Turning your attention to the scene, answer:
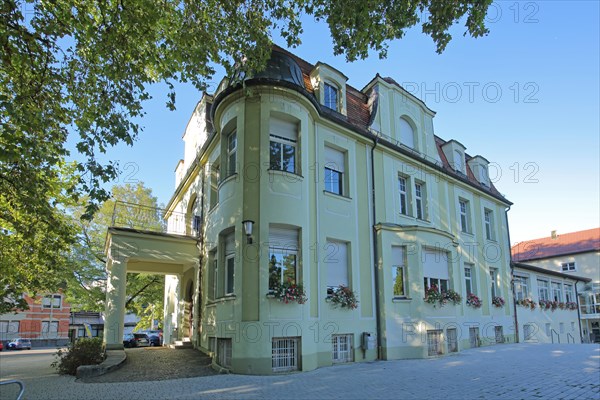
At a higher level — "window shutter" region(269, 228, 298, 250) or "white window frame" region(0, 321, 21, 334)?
"window shutter" region(269, 228, 298, 250)

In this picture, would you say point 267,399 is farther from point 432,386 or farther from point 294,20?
point 294,20

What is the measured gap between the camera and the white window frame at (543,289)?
83.5 feet

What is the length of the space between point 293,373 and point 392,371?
2.48m

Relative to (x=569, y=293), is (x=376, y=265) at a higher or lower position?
higher

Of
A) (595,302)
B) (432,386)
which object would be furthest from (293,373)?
(595,302)

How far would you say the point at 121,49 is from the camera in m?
8.41

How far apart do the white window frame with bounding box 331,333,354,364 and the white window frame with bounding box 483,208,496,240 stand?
12044mm

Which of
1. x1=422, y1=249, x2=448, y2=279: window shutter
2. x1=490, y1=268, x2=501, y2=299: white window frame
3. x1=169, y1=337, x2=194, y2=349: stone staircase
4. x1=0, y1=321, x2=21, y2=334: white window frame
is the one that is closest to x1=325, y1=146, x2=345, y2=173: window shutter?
x1=422, y1=249, x2=448, y2=279: window shutter

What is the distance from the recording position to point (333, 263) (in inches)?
500

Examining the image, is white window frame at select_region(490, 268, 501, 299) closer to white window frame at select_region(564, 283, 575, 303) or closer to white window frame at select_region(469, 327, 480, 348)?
white window frame at select_region(469, 327, 480, 348)

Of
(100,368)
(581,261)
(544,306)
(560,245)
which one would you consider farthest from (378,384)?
(560,245)

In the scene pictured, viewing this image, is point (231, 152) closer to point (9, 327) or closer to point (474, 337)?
point (474, 337)

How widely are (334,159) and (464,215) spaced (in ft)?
29.6

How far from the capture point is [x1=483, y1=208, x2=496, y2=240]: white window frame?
21.3 metres
